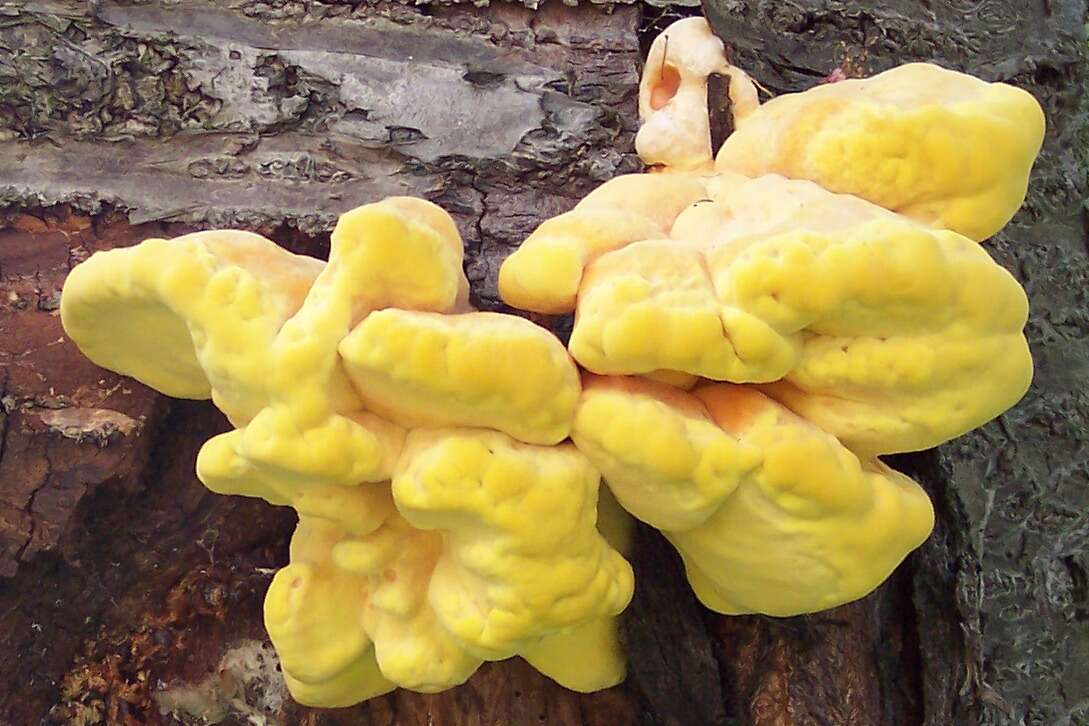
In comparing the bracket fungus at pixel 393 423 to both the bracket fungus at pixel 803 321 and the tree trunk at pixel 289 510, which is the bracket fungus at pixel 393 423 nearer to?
the bracket fungus at pixel 803 321

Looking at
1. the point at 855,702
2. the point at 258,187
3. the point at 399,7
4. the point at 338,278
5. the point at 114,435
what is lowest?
the point at 855,702

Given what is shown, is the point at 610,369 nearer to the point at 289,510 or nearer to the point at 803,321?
the point at 803,321

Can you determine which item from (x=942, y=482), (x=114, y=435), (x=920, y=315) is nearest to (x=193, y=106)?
(x=114, y=435)

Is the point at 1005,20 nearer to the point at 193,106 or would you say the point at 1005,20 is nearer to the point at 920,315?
the point at 920,315

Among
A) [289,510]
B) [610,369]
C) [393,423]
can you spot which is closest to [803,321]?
[610,369]

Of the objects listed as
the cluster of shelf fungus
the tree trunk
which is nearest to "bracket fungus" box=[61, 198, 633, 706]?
the cluster of shelf fungus

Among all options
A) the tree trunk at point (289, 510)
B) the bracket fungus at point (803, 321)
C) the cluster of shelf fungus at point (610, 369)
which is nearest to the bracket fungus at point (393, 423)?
the cluster of shelf fungus at point (610, 369)

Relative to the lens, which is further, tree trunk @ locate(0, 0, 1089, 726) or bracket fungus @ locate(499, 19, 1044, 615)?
tree trunk @ locate(0, 0, 1089, 726)

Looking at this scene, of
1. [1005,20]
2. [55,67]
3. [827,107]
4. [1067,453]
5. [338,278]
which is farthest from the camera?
[1005,20]

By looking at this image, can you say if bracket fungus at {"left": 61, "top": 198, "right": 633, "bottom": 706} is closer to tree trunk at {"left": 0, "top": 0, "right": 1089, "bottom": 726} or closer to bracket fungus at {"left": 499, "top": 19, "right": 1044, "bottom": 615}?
bracket fungus at {"left": 499, "top": 19, "right": 1044, "bottom": 615}
